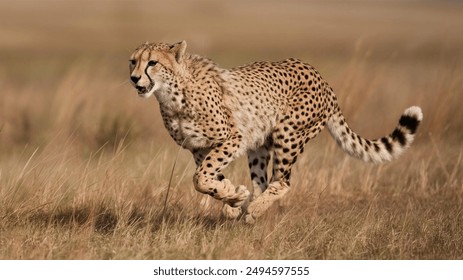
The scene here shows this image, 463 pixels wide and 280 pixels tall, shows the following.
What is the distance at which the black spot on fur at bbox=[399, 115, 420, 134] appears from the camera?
5688 mm

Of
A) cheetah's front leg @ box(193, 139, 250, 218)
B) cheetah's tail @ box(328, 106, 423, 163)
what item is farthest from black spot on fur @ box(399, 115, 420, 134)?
cheetah's front leg @ box(193, 139, 250, 218)

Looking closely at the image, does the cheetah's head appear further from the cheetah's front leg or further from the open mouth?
the cheetah's front leg

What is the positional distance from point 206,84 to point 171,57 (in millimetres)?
295

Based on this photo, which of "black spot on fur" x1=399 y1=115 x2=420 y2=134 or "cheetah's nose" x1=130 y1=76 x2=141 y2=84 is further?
"black spot on fur" x1=399 y1=115 x2=420 y2=134

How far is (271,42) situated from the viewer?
18281 millimetres

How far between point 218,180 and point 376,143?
1282mm

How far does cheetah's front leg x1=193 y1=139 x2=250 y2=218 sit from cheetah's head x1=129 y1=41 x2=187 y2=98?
460mm

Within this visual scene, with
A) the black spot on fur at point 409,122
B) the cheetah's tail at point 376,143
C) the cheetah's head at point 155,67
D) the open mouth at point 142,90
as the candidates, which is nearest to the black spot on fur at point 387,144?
the cheetah's tail at point 376,143

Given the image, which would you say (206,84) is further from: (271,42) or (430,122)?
(271,42)

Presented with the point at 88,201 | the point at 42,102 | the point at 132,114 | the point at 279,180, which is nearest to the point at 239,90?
the point at 279,180

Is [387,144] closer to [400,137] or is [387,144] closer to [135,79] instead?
[400,137]

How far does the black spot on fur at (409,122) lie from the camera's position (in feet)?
18.7

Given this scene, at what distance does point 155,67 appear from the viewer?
4.83m

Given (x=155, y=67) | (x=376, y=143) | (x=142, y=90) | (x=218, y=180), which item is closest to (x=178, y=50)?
(x=155, y=67)
